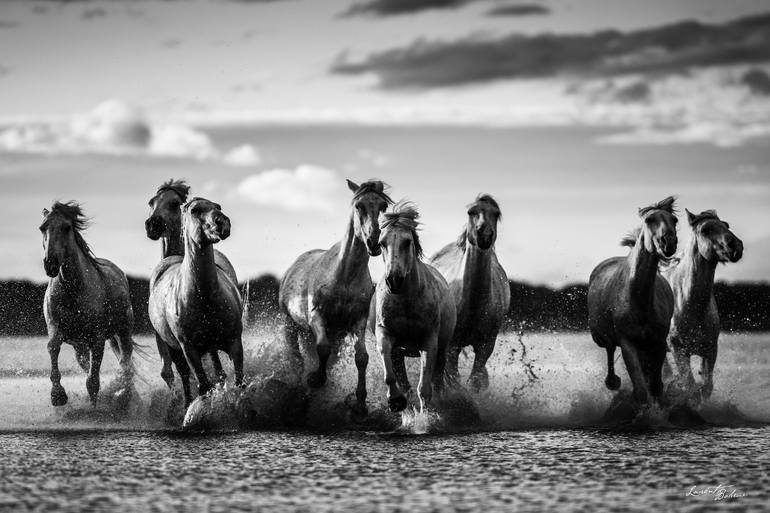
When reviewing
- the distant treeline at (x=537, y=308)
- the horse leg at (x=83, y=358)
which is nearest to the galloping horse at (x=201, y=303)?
the horse leg at (x=83, y=358)

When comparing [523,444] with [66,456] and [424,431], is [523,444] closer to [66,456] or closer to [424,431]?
[424,431]

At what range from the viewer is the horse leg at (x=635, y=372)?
11266 millimetres

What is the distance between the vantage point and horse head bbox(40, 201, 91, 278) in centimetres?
1277

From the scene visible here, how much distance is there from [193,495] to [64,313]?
6106mm

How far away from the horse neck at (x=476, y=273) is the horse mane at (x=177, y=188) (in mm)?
3214

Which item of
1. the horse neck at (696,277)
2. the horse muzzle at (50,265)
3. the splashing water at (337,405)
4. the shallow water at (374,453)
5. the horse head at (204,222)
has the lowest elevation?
the shallow water at (374,453)

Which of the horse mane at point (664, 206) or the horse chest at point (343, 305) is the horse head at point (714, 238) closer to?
the horse mane at point (664, 206)

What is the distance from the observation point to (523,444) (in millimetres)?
10070

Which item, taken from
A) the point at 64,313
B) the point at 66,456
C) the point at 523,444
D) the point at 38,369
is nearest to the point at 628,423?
the point at 523,444

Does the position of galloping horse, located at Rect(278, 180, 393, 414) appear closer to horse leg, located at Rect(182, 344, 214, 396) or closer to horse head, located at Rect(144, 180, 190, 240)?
horse leg, located at Rect(182, 344, 214, 396)

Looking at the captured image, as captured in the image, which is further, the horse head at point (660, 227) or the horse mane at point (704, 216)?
the horse mane at point (704, 216)

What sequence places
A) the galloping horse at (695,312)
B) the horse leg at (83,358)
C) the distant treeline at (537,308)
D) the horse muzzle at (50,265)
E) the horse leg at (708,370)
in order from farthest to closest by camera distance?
the distant treeline at (537,308), the horse leg at (83,358), the horse leg at (708,370), the galloping horse at (695,312), the horse muzzle at (50,265)

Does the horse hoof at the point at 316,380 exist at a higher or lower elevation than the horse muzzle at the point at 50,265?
lower

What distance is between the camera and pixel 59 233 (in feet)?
42.4
